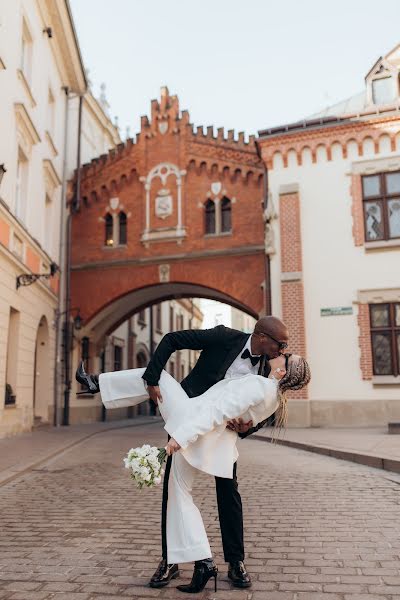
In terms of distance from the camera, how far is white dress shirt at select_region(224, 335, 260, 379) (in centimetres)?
365

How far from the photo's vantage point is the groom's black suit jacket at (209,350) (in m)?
3.59

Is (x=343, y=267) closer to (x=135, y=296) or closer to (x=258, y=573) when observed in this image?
(x=135, y=296)

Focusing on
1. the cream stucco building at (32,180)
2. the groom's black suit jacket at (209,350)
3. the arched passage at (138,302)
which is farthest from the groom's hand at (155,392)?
the arched passage at (138,302)

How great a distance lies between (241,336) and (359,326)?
12588 mm

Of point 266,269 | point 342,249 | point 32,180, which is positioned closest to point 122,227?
point 32,180

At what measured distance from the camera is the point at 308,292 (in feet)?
53.1

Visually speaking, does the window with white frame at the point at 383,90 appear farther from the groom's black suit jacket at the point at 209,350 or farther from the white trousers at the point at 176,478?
the white trousers at the point at 176,478

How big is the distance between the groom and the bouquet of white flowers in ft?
0.86

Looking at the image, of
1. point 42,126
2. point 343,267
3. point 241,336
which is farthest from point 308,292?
point 241,336

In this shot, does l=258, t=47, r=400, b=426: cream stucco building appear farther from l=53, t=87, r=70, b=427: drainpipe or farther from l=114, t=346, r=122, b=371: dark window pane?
l=114, t=346, r=122, b=371: dark window pane

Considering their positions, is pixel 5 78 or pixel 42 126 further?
pixel 42 126

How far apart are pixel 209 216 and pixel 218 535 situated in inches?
598

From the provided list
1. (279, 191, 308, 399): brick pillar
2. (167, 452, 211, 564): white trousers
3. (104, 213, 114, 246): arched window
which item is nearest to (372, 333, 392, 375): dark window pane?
(279, 191, 308, 399): brick pillar

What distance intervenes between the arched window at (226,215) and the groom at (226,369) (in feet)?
50.8
